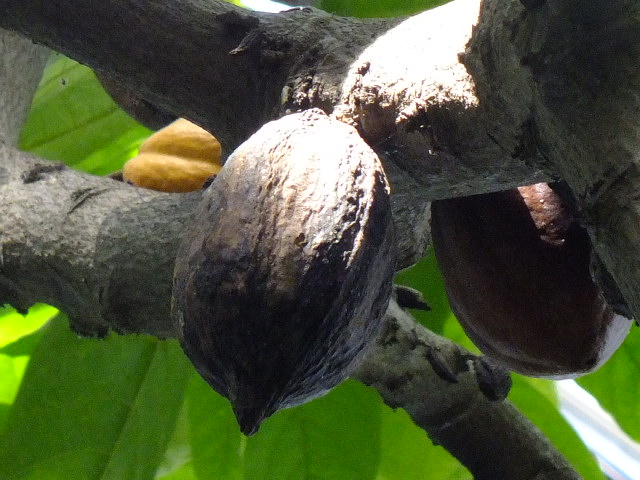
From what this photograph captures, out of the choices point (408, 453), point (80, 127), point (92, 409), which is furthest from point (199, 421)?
point (80, 127)

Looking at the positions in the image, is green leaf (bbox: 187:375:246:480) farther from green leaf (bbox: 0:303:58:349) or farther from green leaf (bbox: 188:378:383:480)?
green leaf (bbox: 0:303:58:349)

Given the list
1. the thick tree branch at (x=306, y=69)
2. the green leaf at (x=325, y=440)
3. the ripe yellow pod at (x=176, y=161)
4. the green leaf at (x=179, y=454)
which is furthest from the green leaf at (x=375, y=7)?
the green leaf at (x=179, y=454)

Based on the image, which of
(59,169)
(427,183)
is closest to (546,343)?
(427,183)

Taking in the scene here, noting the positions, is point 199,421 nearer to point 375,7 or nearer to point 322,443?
point 322,443

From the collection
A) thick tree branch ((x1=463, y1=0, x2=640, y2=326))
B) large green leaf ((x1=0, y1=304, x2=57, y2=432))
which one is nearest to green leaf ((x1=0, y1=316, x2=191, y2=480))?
large green leaf ((x1=0, y1=304, x2=57, y2=432))

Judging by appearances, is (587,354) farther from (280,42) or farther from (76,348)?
(76,348)
